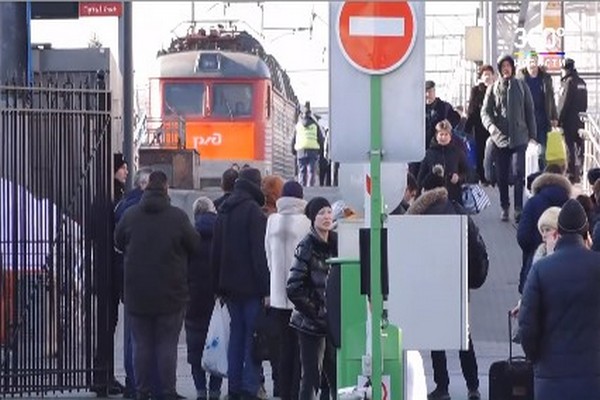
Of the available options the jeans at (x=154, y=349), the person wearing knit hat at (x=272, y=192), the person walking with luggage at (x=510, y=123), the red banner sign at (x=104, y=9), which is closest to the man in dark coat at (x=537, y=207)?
the person wearing knit hat at (x=272, y=192)

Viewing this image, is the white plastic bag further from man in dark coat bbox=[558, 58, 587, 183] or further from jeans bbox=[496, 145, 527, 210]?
man in dark coat bbox=[558, 58, 587, 183]

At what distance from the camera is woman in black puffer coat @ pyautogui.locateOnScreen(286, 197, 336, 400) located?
500 inches

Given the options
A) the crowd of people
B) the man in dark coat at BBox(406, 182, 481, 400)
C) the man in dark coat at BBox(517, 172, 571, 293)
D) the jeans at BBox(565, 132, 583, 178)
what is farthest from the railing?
the man in dark coat at BBox(406, 182, 481, 400)

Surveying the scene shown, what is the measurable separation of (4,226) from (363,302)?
4.75m

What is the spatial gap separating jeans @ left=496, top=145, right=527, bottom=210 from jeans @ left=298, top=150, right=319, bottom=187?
1119cm

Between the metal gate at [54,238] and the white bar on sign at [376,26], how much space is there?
508 cm

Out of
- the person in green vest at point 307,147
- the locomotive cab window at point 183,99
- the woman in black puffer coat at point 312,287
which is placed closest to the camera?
the woman in black puffer coat at point 312,287

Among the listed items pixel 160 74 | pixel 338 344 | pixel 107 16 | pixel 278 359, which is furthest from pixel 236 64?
pixel 338 344

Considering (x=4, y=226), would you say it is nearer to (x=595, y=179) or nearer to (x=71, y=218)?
(x=71, y=218)

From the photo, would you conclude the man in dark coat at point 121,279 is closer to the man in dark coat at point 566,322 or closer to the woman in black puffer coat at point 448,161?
the woman in black puffer coat at point 448,161

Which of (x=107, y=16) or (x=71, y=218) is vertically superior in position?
(x=107, y=16)

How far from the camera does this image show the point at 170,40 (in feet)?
132

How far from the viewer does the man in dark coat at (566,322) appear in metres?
10.2

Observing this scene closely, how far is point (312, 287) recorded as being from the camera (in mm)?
12750
